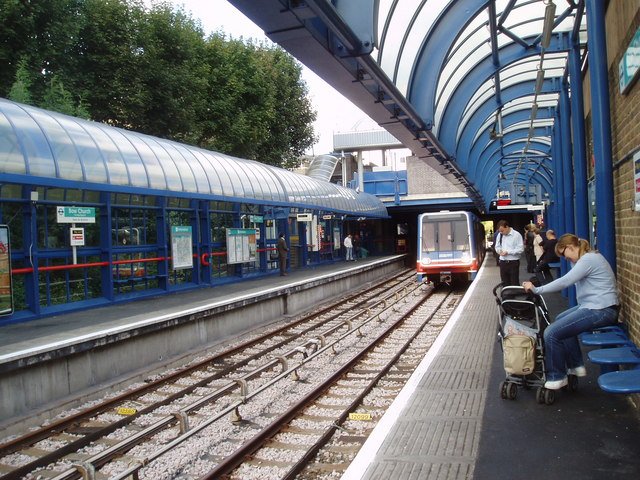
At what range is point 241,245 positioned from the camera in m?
16.9

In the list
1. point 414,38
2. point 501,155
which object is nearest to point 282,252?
point 501,155

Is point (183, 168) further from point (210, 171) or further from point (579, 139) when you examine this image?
point (579, 139)

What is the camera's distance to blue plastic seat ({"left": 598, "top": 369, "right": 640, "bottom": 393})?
3568 millimetres

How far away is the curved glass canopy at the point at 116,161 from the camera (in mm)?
9188

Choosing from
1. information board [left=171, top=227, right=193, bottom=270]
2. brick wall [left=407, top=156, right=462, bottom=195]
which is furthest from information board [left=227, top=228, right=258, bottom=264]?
brick wall [left=407, top=156, right=462, bottom=195]

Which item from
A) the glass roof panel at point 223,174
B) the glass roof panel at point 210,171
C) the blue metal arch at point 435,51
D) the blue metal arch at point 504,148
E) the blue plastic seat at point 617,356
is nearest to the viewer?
the blue plastic seat at point 617,356

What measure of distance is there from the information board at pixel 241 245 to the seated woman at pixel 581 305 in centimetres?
1199

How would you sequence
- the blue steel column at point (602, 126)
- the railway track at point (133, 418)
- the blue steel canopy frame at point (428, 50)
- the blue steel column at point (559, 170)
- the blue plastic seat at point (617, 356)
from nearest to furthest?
the blue plastic seat at point (617, 356)
the blue steel canopy frame at point (428, 50)
the railway track at point (133, 418)
the blue steel column at point (602, 126)
the blue steel column at point (559, 170)

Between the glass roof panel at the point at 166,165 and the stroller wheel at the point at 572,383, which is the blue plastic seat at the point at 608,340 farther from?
the glass roof panel at the point at 166,165

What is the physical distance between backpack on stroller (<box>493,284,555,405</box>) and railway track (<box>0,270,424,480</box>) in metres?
3.11

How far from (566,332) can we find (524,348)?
0.43m

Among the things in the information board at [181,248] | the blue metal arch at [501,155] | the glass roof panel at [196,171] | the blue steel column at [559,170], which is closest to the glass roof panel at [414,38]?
the blue steel column at [559,170]

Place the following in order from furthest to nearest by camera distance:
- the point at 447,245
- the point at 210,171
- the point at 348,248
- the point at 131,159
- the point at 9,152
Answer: the point at 348,248 < the point at 447,245 < the point at 210,171 < the point at 131,159 < the point at 9,152

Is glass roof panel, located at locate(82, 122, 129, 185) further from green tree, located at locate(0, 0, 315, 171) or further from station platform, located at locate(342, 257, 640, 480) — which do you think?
station platform, located at locate(342, 257, 640, 480)
